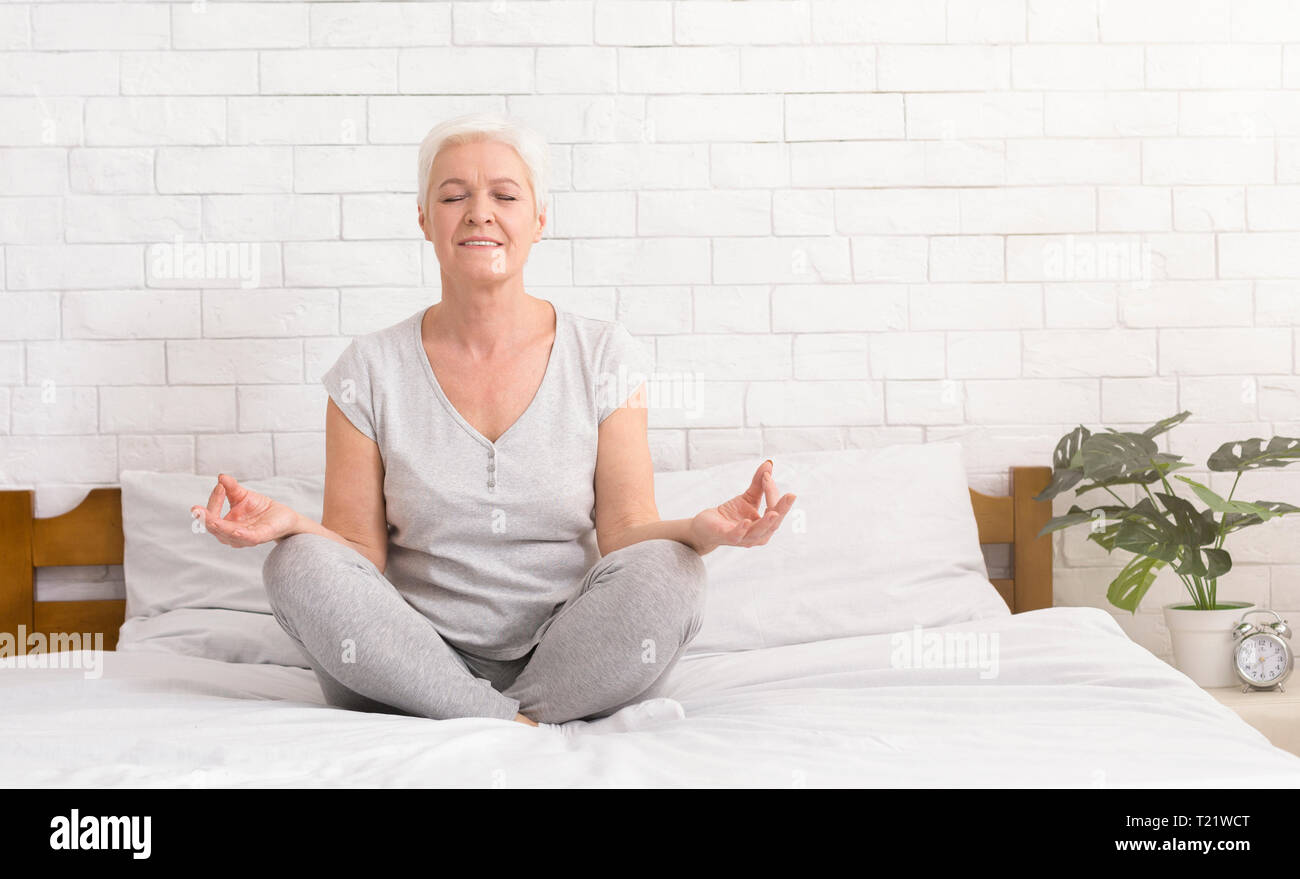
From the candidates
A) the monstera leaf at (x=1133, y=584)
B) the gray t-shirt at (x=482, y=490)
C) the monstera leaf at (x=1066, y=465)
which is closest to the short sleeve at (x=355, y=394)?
the gray t-shirt at (x=482, y=490)

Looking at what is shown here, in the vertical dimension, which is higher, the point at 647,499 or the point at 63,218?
the point at 63,218

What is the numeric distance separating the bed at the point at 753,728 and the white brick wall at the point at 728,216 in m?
0.54

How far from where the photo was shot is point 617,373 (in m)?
1.48

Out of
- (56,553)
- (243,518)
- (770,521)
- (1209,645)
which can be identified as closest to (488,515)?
(243,518)

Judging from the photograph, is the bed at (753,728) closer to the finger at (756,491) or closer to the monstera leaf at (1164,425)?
the finger at (756,491)

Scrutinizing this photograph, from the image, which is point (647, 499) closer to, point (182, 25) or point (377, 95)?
point (377, 95)

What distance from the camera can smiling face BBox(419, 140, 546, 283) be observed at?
143cm

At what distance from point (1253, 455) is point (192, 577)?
1735mm

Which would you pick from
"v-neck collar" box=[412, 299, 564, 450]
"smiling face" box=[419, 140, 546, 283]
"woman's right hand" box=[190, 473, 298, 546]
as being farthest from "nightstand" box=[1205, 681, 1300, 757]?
"woman's right hand" box=[190, 473, 298, 546]
